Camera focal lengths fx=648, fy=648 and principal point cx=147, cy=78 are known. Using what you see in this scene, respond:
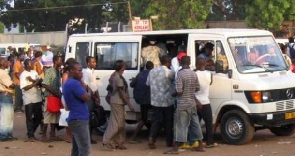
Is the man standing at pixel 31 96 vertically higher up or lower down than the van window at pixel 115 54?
lower down

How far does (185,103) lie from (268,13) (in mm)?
31087

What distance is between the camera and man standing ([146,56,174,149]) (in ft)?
38.2

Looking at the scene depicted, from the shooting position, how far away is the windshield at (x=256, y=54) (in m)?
12.0

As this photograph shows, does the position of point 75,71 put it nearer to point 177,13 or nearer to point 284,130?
point 284,130

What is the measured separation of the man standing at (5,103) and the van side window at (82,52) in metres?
1.64

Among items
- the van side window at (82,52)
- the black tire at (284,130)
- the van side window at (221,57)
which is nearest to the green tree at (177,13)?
the van side window at (82,52)

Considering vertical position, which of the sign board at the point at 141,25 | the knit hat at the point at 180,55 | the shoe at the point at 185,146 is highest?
the sign board at the point at 141,25

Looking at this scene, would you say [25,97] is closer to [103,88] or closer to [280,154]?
[103,88]

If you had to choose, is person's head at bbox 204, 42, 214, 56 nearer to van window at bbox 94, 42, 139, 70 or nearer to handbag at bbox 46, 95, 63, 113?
van window at bbox 94, 42, 139, 70

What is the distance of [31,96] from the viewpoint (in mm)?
13258

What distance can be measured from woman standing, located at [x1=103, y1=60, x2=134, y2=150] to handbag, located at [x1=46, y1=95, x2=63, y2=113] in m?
1.47

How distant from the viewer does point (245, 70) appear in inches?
468

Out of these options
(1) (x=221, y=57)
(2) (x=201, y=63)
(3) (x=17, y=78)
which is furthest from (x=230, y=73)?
(3) (x=17, y=78)

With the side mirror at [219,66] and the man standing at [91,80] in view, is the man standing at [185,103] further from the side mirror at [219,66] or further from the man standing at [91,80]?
the man standing at [91,80]
